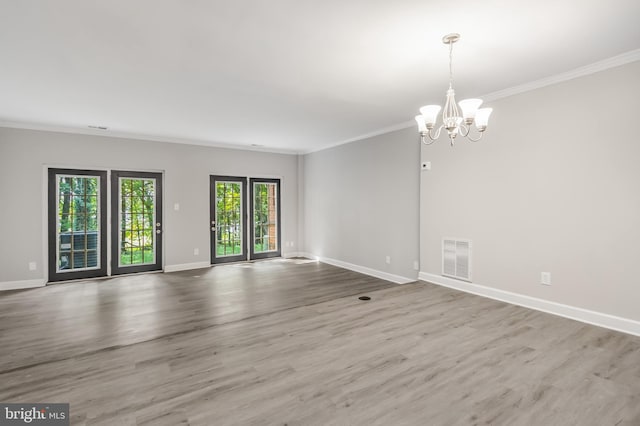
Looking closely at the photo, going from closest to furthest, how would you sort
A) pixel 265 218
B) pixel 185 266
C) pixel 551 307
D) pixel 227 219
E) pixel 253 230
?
pixel 551 307, pixel 185 266, pixel 227 219, pixel 253 230, pixel 265 218

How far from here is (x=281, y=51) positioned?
2742 millimetres

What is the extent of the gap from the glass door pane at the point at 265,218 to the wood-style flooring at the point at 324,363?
3.42m

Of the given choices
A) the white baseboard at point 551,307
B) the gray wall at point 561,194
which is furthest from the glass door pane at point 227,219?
the gray wall at point 561,194

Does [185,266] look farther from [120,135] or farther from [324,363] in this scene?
[324,363]

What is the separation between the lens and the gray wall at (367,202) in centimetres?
516

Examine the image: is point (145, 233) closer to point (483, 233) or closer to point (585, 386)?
point (483, 233)

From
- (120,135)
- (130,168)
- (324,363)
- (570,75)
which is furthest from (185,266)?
(570,75)

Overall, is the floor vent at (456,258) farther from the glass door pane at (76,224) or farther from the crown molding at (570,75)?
the glass door pane at (76,224)

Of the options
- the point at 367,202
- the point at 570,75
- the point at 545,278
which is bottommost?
the point at 545,278

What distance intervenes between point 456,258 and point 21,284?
6834 millimetres

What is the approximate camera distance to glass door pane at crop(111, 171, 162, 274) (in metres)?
5.91

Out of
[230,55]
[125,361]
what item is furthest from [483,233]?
[125,361]

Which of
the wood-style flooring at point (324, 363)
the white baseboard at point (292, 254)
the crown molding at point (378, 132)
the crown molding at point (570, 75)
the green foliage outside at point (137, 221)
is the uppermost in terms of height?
the crown molding at point (378, 132)

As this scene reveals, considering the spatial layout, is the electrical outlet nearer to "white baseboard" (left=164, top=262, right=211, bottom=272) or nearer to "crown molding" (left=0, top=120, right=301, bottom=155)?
"crown molding" (left=0, top=120, right=301, bottom=155)
